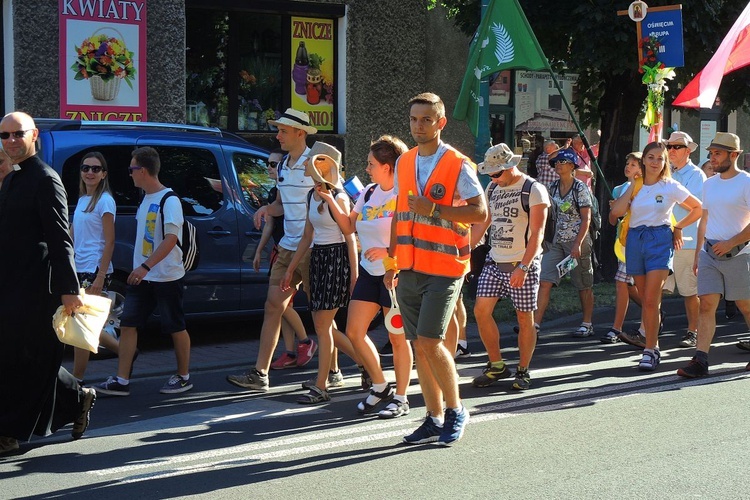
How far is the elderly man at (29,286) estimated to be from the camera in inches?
240

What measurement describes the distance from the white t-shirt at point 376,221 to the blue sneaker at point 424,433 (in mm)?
1257

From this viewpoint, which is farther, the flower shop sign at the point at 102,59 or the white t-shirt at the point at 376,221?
the flower shop sign at the point at 102,59

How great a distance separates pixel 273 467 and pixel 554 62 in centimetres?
1117

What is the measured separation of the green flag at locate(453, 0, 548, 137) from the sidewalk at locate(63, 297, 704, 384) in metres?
2.28

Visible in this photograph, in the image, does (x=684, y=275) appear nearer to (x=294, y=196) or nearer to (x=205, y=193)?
(x=294, y=196)

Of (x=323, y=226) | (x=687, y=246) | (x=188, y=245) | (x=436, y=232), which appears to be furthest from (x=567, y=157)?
(x=436, y=232)

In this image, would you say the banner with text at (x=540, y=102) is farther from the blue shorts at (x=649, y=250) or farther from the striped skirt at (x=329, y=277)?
the striped skirt at (x=329, y=277)

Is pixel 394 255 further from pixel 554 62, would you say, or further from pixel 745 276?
pixel 554 62

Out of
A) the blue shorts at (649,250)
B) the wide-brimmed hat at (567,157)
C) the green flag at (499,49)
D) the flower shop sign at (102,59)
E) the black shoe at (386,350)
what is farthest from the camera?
the flower shop sign at (102,59)

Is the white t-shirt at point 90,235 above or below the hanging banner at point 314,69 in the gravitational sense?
below

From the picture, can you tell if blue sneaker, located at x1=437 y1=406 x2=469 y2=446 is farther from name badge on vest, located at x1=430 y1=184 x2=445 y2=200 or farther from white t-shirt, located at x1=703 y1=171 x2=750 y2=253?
white t-shirt, located at x1=703 y1=171 x2=750 y2=253

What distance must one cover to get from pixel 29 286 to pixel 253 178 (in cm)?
451

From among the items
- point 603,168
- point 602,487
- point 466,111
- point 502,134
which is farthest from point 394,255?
point 502,134

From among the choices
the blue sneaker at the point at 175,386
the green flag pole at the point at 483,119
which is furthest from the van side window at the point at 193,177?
the green flag pole at the point at 483,119
